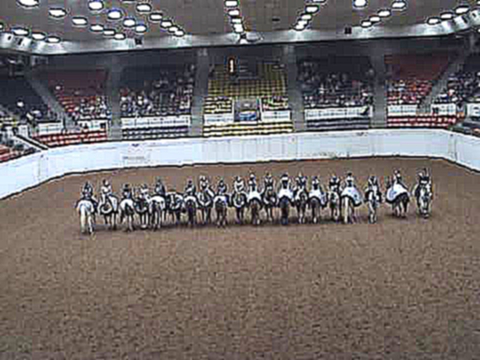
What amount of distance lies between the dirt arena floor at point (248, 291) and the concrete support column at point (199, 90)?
16.2m

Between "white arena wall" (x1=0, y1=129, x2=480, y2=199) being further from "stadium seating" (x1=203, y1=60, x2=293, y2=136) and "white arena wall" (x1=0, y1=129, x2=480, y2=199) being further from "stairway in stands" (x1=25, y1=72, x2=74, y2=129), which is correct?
"stairway in stands" (x1=25, y1=72, x2=74, y2=129)

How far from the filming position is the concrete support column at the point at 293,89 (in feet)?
101

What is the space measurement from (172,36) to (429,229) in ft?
70.8

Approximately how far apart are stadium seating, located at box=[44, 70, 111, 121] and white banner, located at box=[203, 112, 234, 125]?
501 cm

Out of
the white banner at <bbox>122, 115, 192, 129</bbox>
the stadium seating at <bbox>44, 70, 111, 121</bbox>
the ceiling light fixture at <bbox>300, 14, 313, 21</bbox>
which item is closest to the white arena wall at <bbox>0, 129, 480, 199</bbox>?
the white banner at <bbox>122, 115, 192, 129</bbox>

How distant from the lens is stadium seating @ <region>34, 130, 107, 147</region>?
27.9 metres

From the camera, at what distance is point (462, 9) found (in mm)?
24094

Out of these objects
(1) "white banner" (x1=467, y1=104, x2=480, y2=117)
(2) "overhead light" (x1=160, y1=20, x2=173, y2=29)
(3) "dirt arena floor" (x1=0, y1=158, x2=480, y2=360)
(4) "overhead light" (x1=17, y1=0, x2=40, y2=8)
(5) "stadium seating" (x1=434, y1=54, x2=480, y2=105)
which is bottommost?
(3) "dirt arena floor" (x1=0, y1=158, x2=480, y2=360)

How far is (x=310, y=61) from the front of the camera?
3550 centimetres

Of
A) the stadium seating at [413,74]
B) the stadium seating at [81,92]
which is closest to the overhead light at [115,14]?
the stadium seating at [81,92]

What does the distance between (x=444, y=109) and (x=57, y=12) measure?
1816 cm

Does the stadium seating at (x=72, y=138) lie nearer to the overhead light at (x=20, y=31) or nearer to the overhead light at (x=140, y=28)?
the overhead light at (x=20, y=31)

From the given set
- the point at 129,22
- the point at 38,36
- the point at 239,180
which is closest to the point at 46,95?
the point at 38,36

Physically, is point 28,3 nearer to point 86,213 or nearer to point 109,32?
point 86,213
